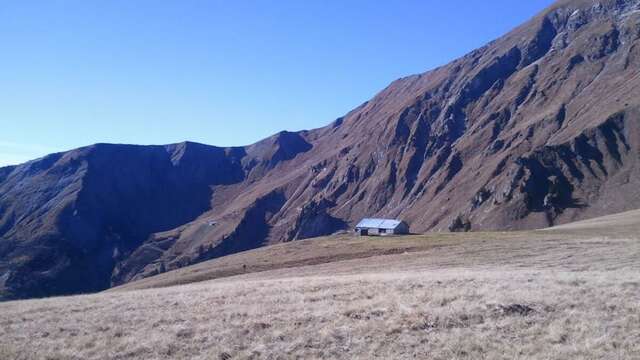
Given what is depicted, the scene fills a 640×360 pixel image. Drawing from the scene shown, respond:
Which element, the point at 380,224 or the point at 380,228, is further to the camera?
the point at 380,224

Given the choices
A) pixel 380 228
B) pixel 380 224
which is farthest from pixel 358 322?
pixel 380 224

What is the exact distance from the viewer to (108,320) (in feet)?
63.5

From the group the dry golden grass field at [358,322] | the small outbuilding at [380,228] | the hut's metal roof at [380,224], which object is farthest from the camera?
the hut's metal roof at [380,224]

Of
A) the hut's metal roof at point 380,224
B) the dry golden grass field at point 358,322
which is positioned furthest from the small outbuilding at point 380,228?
the dry golden grass field at point 358,322

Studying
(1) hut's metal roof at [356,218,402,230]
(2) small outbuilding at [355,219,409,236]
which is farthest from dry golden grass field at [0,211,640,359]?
(1) hut's metal roof at [356,218,402,230]

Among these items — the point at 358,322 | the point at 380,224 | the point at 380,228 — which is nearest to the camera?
the point at 358,322

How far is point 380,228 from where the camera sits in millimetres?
117000

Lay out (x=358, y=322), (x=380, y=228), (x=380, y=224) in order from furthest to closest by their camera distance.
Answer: (x=380, y=224)
(x=380, y=228)
(x=358, y=322)

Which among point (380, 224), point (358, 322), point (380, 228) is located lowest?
point (380, 228)

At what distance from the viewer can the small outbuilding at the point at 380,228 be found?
11560 cm

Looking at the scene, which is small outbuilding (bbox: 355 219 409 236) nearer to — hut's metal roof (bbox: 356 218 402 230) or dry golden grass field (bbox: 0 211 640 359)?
hut's metal roof (bbox: 356 218 402 230)

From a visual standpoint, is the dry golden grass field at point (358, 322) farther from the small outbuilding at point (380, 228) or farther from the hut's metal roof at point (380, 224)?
the hut's metal roof at point (380, 224)

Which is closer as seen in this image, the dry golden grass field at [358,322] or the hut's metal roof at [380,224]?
the dry golden grass field at [358,322]

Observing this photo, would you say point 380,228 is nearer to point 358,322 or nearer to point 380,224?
point 380,224
